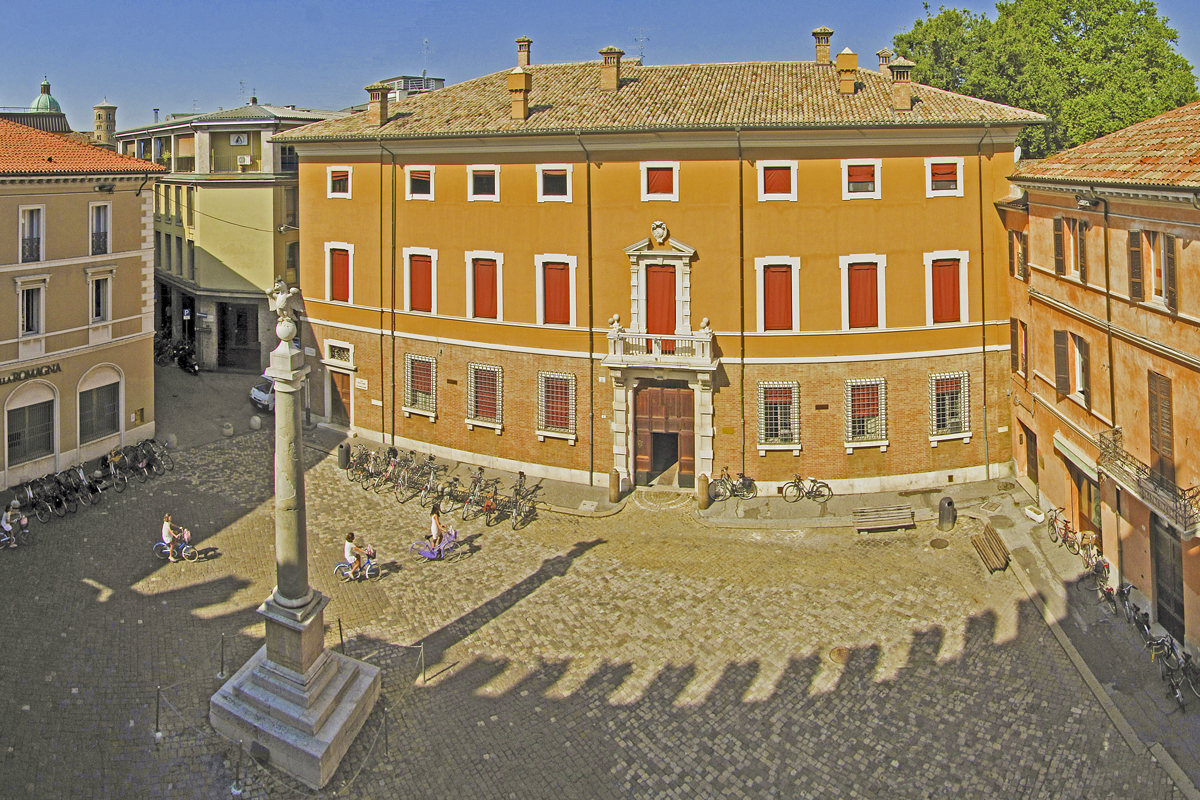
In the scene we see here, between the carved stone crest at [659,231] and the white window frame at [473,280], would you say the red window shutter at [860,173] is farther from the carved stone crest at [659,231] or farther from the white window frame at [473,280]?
the white window frame at [473,280]

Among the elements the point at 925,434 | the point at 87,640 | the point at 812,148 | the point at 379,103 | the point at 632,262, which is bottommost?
the point at 87,640

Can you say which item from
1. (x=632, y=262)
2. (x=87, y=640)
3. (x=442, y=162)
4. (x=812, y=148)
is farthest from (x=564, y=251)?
(x=87, y=640)

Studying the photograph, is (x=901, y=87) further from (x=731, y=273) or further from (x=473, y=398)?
(x=473, y=398)

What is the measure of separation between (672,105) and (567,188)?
476 cm

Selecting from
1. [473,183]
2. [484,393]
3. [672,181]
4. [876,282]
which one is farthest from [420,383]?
[876,282]

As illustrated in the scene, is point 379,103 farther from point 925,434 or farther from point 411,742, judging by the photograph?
point 411,742

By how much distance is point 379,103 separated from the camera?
39.7 metres

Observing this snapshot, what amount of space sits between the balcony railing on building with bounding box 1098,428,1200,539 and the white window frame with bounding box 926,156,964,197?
11374 millimetres

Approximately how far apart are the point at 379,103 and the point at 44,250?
541 inches

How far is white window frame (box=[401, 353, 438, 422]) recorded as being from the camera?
38.4 m

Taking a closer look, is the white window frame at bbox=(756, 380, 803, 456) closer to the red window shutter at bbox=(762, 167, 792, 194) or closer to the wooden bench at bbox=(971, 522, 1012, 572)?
the red window shutter at bbox=(762, 167, 792, 194)

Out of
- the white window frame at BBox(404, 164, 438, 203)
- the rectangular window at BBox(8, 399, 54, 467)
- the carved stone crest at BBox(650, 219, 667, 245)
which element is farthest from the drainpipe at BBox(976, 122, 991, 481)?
the rectangular window at BBox(8, 399, 54, 467)

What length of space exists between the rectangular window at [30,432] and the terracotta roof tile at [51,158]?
8295 mm

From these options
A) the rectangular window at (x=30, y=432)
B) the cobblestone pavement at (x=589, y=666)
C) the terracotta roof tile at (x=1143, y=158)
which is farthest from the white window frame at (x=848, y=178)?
the rectangular window at (x=30, y=432)
